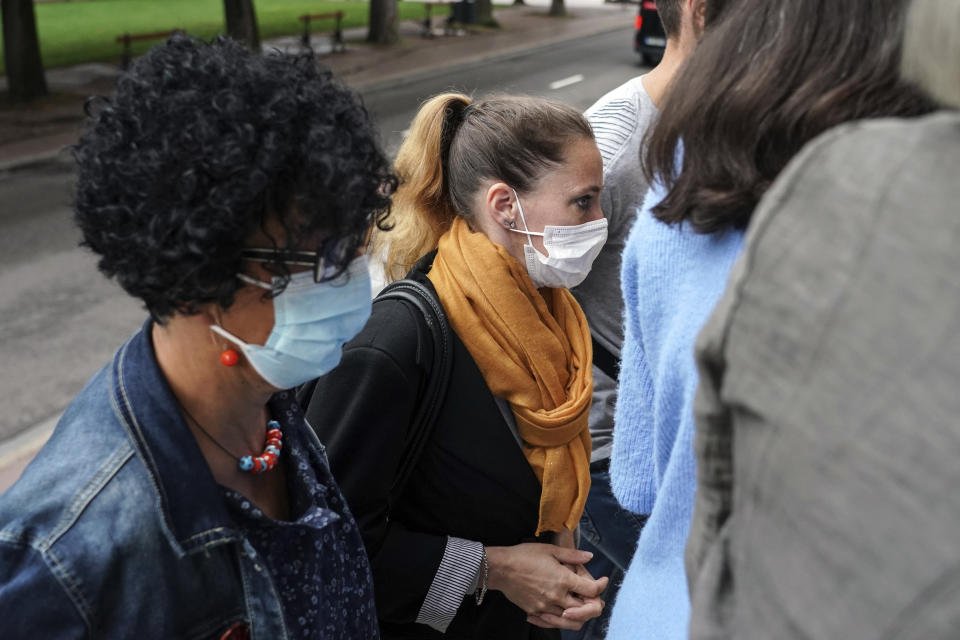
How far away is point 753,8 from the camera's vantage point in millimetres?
1135

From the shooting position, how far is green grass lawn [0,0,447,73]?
68.8ft

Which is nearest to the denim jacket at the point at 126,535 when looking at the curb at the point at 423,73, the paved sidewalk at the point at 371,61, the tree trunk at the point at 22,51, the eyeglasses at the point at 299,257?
the eyeglasses at the point at 299,257

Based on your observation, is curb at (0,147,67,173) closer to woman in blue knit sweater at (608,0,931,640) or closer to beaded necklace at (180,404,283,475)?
beaded necklace at (180,404,283,475)

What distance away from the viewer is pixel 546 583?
242 centimetres

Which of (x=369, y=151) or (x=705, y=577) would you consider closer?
(x=705, y=577)

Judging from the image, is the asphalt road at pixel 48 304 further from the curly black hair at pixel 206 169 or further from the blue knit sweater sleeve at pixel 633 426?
the blue knit sweater sleeve at pixel 633 426

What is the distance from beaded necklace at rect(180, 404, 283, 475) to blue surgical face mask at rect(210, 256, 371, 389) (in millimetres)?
149

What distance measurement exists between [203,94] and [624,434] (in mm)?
916

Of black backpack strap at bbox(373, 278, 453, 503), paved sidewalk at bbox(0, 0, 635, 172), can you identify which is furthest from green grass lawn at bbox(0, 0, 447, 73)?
black backpack strap at bbox(373, 278, 453, 503)

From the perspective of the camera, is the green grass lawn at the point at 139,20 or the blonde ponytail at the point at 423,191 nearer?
the blonde ponytail at the point at 423,191

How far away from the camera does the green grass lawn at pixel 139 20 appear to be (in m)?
21.0

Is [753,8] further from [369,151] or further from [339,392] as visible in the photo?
[339,392]

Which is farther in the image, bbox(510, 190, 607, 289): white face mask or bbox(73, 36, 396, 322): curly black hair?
bbox(510, 190, 607, 289): white face mask

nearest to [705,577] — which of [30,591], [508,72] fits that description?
[30,591]
